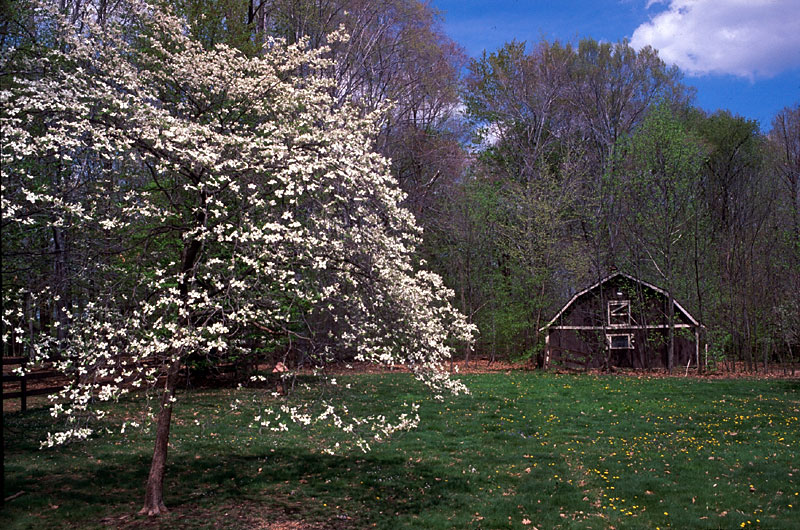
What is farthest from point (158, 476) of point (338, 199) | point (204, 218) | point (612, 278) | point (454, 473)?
point (612, 278)

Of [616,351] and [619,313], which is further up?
[619,313]

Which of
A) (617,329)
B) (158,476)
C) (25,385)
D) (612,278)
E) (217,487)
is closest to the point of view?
(158,476)

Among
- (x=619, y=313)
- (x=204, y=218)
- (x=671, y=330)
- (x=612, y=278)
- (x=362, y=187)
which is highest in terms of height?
(x=362, y=187)

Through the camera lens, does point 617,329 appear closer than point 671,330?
No

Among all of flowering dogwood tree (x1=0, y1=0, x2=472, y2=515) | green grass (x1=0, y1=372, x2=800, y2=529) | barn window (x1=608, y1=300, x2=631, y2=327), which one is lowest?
green grass (x1=0, y1=372, x2=800, y2=529)

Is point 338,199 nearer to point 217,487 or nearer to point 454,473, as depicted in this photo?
point 217,487

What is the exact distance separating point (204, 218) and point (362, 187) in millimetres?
2659

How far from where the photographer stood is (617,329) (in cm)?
3631

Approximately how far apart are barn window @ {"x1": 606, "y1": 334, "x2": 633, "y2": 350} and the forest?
12.6ft

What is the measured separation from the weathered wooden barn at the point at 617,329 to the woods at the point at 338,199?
1357mm

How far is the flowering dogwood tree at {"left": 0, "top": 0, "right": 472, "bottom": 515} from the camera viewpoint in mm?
8914

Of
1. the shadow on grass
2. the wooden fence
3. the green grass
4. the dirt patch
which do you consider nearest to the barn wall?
the green grass

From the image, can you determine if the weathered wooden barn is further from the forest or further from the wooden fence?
the wooden fence

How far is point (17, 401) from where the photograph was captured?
64.1 feet
